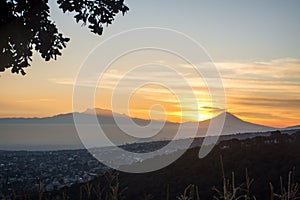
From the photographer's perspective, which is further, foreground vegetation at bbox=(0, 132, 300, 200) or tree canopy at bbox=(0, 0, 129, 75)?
foreground vegetation at bbox=(0, 132, 300, 200)

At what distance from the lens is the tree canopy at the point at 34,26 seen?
11293 mm

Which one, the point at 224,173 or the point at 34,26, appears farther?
the point at 224,173

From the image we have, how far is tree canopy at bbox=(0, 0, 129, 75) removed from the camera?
11293mm

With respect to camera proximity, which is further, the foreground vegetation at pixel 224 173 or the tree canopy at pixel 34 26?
the foreground vegetation at pixel 224 173

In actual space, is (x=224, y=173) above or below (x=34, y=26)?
below

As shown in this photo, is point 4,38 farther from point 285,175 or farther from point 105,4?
point 285,175

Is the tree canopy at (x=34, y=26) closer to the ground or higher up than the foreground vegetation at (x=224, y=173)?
higher up

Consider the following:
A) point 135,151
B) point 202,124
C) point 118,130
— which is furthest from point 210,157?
point 118,130

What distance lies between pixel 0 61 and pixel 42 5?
1.70 meters

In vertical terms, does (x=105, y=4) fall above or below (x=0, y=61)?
above

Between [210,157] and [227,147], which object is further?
[227,147]

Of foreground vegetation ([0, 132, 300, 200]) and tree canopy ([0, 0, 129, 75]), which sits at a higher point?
tree canopy ([0, 0, 129, 75])

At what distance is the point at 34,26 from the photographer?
11594mm

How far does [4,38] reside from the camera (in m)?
11.3
